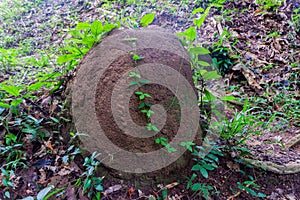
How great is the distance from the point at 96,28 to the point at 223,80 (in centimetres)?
307

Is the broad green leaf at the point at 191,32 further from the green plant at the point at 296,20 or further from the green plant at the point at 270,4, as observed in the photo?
the green plant at the point at 270,4

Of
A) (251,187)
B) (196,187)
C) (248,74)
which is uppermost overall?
(196,187)

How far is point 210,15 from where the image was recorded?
529 cm

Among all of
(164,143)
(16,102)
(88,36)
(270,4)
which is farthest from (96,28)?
(270,4)

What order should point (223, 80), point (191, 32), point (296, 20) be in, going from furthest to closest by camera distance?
point (296, 20), point (223, 80), point (191, 32)

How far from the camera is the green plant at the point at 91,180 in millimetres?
1487

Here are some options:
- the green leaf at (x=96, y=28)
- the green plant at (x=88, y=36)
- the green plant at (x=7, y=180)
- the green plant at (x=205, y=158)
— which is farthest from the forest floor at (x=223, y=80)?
the green leaf at (x=96, y=28)

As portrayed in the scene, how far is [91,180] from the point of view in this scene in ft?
5.03

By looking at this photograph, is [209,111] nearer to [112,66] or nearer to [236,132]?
[236,132]

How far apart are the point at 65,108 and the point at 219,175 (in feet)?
4.68

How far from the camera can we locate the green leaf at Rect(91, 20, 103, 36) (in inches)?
70.1

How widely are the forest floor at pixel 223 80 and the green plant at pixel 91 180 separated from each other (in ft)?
0.19

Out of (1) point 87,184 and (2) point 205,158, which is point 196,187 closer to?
(2) point 205,158

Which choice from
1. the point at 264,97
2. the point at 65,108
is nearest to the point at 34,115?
the point at 65,108
